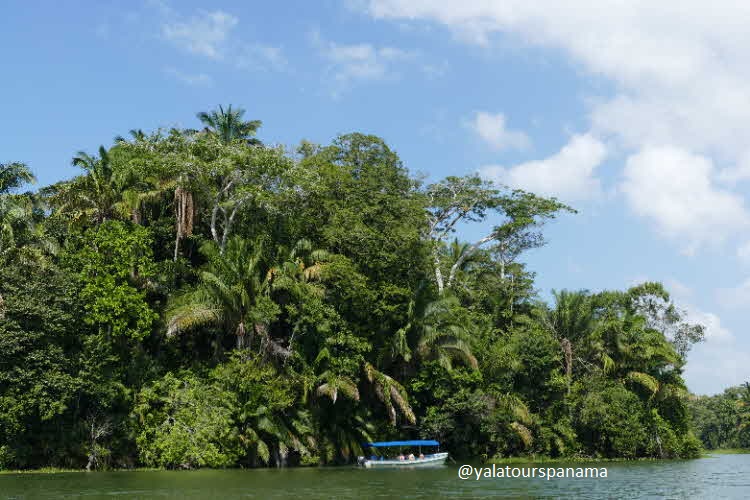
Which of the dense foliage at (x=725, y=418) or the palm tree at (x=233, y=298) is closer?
the palm tree at (x=233, y=298)

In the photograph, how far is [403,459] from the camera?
35.8 meters

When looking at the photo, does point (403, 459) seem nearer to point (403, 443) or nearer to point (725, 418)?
point (403, 443)

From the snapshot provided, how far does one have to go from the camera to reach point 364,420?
3750 centimetres

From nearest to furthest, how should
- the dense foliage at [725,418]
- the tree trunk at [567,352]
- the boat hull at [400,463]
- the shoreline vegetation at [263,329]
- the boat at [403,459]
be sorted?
1. the shoreline vegetation at [263,329]
2. the boat hull at [400,463]
3. the boat at [403,459]
4. the tree trunk at [567,352]
5. the dense foliage at [725,418]

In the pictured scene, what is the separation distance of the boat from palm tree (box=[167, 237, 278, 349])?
785 cm

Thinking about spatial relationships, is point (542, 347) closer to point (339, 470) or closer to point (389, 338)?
point (389, 338)

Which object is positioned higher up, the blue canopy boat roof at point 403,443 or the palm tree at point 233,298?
the palm tree at point 233,298

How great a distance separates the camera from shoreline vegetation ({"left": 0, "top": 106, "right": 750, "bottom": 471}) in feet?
103

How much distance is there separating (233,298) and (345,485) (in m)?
11.6

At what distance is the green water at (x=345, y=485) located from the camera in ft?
69.5

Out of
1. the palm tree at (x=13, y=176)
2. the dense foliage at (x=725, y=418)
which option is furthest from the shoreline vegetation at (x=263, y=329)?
the dense foliage at (x=725, y=418)

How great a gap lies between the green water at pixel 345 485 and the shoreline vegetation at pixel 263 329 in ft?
9.11

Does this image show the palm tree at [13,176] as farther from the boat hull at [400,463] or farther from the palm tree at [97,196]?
the boat hull at [400,463]

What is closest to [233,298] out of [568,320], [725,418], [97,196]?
[97,196]
